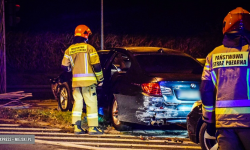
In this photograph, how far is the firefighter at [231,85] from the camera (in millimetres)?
3408

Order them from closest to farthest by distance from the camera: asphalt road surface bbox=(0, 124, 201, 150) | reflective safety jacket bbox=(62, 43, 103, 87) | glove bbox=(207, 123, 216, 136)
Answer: glove bbox=(207, 123, 216, 136) < asphalt road surface bbox=(0, 124, 201, 150) < reflective safety jacket bbox=(62, 43, 103, 87)

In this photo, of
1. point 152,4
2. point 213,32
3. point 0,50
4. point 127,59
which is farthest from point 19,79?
point 152,4

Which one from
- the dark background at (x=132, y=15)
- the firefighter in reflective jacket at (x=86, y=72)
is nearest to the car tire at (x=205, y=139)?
the firefighter in reflective jacket at (x=86, y=72)

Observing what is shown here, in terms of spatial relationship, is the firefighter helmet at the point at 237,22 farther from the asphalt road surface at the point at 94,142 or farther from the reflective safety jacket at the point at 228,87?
the asphalt road surface at the point at 94,142

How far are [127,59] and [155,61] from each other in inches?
21.8

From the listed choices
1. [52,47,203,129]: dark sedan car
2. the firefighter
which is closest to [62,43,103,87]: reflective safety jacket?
[52,47,203,129]: dark sedan car

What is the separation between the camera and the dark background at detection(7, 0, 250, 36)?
95.1ft

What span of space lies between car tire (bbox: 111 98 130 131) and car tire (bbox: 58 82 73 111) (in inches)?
70.4

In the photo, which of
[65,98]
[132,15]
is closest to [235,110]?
[65,98]

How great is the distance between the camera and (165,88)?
23.2 ft

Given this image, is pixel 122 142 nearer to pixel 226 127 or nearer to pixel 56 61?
pixel 226 127

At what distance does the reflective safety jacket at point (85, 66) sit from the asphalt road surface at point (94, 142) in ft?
3.11

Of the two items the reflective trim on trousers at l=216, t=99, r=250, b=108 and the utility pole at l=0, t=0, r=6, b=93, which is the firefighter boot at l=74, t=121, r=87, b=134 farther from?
the utility pole at l=0, t=0, r=6, b=93

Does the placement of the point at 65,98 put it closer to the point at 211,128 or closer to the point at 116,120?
the point at 116,120
